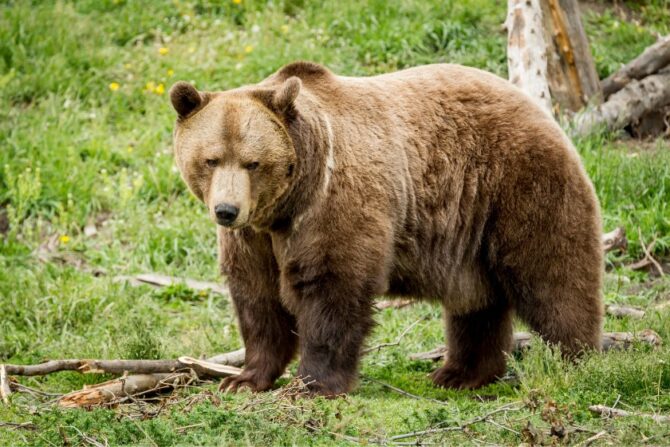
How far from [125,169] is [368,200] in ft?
16.8

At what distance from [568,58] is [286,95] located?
599 centimetres

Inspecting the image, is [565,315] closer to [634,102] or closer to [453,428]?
[453,428]

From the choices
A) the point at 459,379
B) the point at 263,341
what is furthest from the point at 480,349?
the point at 263,341

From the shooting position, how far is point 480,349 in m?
7.06

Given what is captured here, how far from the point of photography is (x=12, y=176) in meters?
10.6

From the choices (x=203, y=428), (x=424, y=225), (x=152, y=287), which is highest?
(x=424, y=225)

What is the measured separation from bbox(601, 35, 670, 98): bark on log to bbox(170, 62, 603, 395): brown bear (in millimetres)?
4905

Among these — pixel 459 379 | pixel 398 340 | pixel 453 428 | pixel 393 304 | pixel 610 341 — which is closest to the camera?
pixel 453 428

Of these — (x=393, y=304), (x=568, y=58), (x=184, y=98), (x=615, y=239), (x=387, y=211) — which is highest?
(x=184, y=98)

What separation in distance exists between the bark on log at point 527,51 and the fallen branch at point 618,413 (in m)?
4.43

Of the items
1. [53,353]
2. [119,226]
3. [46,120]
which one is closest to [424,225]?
[53,353]

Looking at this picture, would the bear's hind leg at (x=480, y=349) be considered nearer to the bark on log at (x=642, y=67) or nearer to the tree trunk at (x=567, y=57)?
the tree trunk at (x=567, y=57)

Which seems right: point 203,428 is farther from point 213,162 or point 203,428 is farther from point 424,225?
point 424,225

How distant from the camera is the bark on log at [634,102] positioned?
1088 cm
